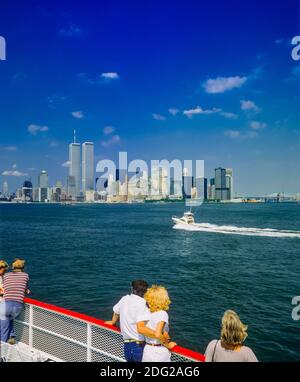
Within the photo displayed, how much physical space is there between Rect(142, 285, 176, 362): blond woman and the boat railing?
14 centimetres

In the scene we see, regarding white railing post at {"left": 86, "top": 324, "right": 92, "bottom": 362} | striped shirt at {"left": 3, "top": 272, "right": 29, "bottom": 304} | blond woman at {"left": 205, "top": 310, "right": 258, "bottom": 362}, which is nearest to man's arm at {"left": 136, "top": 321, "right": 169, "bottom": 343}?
blond woman at {"left": 205, "top": 310, "right": 258, "bottom": 362}

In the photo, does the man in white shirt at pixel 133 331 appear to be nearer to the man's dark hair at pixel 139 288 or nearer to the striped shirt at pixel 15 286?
the man's dark hair at pixel 139 288

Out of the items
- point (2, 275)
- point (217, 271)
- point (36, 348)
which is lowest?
point (217, 271)

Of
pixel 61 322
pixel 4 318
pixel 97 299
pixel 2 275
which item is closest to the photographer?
pixel 61 322

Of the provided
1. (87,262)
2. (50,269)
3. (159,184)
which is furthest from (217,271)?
(159,184)

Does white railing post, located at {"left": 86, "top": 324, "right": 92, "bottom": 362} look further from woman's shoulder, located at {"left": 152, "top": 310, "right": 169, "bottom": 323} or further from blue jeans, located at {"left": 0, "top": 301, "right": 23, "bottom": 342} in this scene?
blue jeans, located at {"left": 0, "top": 301, "right": 23, "bottom": 342}

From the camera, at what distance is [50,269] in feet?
97.8

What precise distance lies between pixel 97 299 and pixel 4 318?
50.7 feet

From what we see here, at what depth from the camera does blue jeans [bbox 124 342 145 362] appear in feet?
14.9

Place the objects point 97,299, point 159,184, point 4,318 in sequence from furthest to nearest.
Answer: point 159,184
point 97,299
point 4,318
